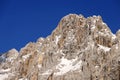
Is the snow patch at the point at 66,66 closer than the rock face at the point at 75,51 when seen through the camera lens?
No

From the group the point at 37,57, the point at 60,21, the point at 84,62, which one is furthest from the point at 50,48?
the point at 84,62

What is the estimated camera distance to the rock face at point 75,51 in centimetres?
13888

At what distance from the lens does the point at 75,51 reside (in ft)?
561

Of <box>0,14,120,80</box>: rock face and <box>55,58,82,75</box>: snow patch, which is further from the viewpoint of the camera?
<box>55,58,82,75</box>: snow patch

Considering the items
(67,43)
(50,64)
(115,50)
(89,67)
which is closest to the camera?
(115,50)

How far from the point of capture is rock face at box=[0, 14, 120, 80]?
5468 inches

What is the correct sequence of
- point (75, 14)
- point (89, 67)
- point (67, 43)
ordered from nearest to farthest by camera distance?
point (89, 67) → point (67, 43) → point (75, 14)

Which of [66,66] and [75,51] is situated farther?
[75,51]

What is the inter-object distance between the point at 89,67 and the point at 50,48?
45.2m

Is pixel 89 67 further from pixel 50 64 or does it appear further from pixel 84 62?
pixel 50 64

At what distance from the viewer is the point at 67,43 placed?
180500mm

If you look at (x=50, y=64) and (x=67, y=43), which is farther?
(x=67, y=43)

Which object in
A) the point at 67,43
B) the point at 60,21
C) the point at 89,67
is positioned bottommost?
the point at 89,67

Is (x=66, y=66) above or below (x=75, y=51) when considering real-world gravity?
below
